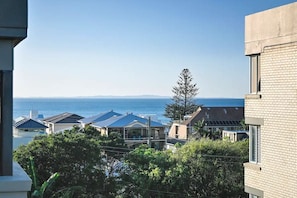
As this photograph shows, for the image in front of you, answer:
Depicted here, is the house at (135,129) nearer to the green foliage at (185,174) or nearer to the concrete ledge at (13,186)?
the green foliage at (185,174)

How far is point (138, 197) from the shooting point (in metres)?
15.5

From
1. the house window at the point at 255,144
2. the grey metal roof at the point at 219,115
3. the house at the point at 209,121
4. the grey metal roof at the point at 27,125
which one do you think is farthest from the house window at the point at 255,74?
the grey metal roof at the point at 219,115

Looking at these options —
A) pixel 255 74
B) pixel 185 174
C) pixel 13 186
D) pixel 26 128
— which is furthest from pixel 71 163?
pixel 13 186

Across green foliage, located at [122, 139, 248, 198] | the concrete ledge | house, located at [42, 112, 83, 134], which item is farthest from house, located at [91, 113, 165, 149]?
the concrete ledge

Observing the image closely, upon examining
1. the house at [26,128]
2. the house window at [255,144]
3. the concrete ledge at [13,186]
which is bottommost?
the house at [26,128]

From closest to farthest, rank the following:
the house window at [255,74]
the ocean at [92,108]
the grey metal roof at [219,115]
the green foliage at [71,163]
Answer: the house window at [255,74] < the green foliage at [71,163] < the grey metal roof at [219,115] < the ocean at [92,108]

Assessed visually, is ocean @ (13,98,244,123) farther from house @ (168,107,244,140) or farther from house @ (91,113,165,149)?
house @ (91,113,165,149)

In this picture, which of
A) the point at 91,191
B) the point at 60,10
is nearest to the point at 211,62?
the point at 60,10

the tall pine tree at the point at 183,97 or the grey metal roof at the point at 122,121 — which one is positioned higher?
the tall pine tree at the point at 183,97

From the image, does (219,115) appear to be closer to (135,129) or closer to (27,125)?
(135,129)

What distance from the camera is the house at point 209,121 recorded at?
36.3 meters

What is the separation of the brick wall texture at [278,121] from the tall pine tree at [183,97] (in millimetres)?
27660

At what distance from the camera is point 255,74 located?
8383 millimetres

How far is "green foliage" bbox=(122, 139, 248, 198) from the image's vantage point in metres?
15.7
